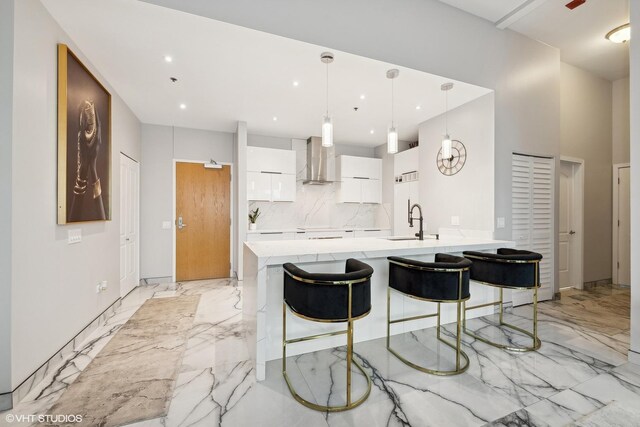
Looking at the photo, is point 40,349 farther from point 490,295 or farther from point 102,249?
point 490,295

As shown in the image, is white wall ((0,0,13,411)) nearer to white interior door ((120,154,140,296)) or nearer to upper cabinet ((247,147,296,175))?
white interior door ((120,154,140,296))

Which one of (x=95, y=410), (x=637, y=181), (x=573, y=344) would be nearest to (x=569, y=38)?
(x=637, y=181)

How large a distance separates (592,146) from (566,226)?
4.64 feet

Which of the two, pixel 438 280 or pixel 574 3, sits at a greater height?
pixel 574 3

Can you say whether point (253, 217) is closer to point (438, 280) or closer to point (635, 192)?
point (438, 280)

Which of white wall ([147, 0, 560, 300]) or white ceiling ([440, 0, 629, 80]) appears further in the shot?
white ceiling ([440, 0, 629, 80])

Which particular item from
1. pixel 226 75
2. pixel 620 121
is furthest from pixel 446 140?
pixel 620 121

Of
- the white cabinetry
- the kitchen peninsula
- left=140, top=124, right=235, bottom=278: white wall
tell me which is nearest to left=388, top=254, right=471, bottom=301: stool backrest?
the kitchen peninsula

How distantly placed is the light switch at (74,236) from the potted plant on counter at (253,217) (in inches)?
100

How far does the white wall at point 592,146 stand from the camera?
14.5ft

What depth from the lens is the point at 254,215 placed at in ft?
17.1

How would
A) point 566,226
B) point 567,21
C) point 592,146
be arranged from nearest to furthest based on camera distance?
1. point 567,21
2. point 566,226
3. point 592,146

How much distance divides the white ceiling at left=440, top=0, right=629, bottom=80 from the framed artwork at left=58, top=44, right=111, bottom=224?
12.0 ft

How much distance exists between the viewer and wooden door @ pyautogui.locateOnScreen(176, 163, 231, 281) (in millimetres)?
4965
